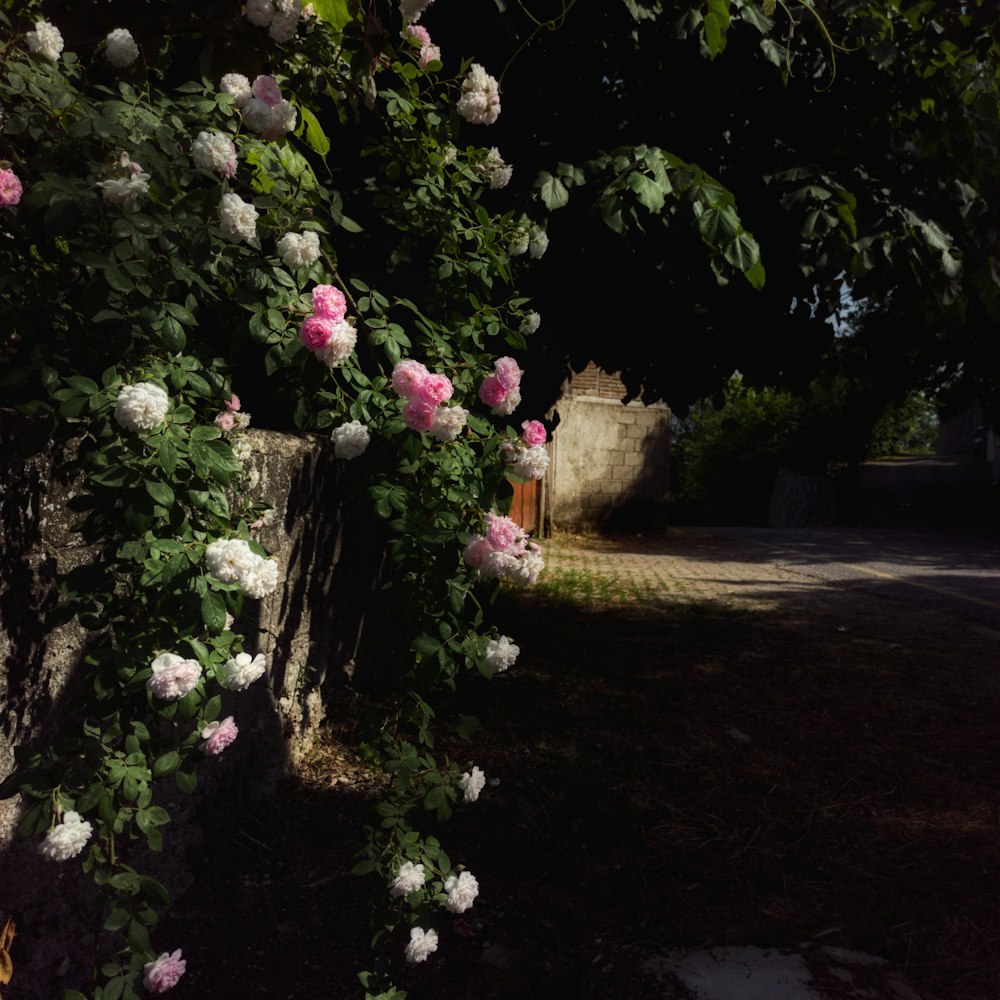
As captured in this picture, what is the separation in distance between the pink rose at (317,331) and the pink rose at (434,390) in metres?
0.27

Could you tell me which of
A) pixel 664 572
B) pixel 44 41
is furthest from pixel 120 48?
pixel 664 572

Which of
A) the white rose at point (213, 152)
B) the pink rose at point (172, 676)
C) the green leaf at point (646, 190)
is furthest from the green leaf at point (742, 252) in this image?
the pink rose at point (172, 676)

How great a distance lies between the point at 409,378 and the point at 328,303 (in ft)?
0.91

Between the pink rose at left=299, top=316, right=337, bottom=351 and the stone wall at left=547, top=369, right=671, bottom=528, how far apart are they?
12.0 metres

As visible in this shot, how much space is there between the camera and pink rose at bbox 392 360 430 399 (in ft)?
7.07

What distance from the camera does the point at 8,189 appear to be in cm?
174

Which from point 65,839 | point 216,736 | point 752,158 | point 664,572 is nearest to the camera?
point 65,839

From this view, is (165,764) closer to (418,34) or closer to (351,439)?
(351,439)

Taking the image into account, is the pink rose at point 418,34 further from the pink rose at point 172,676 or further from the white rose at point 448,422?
the pink rose at point 172,676

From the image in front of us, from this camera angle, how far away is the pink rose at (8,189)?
174 centimetres

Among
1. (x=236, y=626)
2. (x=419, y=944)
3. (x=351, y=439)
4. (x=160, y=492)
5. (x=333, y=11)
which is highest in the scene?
(x=333, y=11)

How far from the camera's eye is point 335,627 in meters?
3.74

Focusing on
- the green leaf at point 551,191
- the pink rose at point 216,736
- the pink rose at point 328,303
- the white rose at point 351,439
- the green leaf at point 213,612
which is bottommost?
the pink rose at point 216,736

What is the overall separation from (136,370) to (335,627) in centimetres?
210
